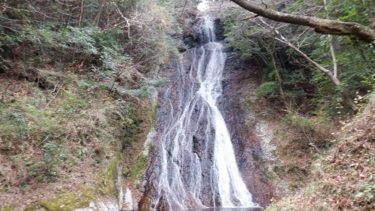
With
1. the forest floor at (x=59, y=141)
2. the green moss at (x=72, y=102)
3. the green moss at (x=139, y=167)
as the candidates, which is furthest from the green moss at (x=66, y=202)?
the green moss at (x=139, y=167)

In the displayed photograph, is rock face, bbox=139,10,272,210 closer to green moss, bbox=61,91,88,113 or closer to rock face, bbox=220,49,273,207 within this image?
rock face, bbox=220,49,273,207

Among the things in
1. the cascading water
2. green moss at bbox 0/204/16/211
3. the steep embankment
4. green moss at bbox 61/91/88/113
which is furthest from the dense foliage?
green moss at bbox 0/204/16/211

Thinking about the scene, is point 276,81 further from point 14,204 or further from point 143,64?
point 14,204

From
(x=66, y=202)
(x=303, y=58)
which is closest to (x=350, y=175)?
(x=66, y=202)

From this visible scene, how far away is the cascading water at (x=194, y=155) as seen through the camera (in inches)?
454

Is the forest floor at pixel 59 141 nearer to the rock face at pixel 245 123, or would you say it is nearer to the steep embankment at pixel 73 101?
the steep embankment at pixel 73 101

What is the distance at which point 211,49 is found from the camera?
21062 mm

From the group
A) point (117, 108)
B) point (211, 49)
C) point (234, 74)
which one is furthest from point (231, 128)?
point (211, 49)

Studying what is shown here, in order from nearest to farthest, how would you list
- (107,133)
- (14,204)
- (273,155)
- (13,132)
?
(14,204), (13,132), (107,133), (273,155)

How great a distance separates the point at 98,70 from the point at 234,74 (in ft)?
30.5

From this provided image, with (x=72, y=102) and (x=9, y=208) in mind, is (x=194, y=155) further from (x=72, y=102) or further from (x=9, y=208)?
(x=9, y=208)

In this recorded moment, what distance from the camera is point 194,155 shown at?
1319 centimetres

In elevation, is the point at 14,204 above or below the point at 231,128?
below

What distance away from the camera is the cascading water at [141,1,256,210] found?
37.8ft
